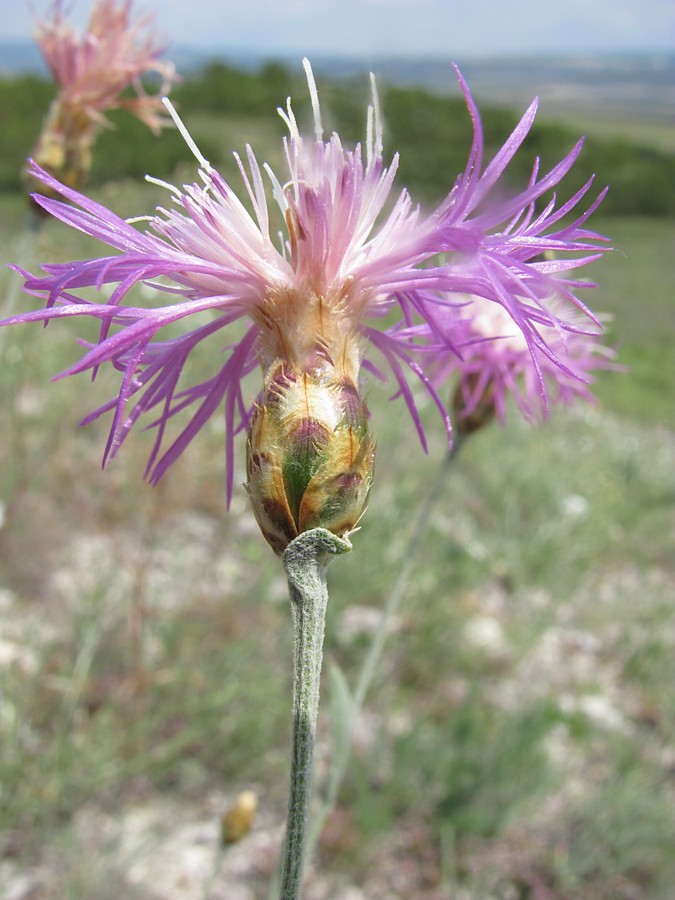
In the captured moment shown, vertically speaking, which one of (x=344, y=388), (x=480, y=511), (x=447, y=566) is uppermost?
(x=480, y=511)

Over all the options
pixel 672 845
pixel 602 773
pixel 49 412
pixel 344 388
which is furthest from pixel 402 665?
pixel 344 388

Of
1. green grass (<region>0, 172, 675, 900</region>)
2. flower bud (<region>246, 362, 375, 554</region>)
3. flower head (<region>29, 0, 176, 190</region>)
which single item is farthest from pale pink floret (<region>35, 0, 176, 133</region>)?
flower bud (<region>246, 362, 375, 554</region>)

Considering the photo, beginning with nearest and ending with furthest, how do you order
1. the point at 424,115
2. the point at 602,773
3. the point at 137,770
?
1. the point at 137,770
2. the point at 602,773
3. the point at 424,115

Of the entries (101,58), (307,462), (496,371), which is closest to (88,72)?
(101,58)

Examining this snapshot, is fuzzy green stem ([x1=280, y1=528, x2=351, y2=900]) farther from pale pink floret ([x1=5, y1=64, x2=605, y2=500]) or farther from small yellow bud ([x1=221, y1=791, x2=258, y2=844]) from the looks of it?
small yellow bud ([x1=221, y1=791, x2=258, y2=844])

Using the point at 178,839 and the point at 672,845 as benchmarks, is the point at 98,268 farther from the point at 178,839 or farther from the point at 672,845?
the point at 672,845

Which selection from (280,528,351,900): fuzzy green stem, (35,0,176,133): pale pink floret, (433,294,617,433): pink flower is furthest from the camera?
(35,0,176,133): pale pink floret
